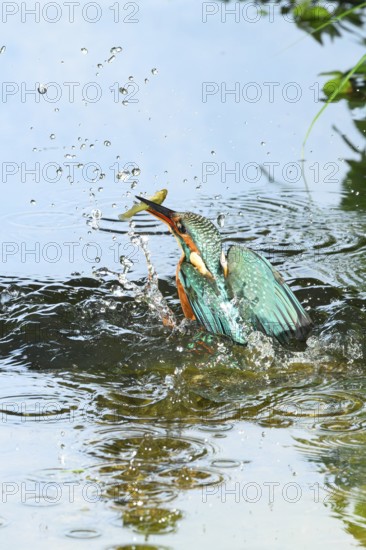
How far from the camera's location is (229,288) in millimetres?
4898

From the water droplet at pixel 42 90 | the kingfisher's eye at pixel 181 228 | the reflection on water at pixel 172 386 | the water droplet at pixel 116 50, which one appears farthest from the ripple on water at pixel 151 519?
the water droplet at pixel 116 50

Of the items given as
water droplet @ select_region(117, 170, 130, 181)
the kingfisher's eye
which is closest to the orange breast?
the kingfisher's eye

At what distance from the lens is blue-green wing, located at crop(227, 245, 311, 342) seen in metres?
4.87

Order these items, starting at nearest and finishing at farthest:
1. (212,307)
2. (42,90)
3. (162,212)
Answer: (212,307)
(162,212)
(42,90)

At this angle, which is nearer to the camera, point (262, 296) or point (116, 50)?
point (262, 296)

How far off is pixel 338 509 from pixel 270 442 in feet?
1.83

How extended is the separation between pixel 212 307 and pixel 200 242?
0.96ft

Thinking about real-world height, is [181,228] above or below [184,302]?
above

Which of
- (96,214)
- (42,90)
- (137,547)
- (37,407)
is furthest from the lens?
(42,90)

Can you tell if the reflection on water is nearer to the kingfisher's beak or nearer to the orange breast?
the orange breast

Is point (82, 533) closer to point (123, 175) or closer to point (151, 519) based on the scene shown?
point (151, 519)

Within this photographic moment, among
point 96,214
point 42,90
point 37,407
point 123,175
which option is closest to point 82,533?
point 37,407

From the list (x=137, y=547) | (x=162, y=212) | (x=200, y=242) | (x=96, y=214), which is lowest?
(x=137, y=547)

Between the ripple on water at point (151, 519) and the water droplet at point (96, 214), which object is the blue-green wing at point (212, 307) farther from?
the water droplet at point (96, 214)
